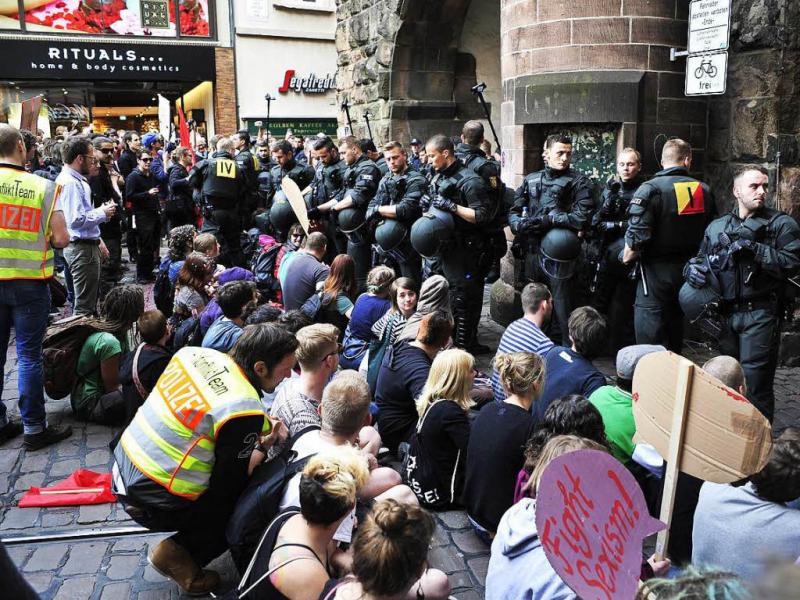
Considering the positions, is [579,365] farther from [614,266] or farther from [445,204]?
[445,204]

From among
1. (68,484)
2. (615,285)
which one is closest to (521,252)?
(615,285)

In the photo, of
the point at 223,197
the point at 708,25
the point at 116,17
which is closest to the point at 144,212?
the point at 223,197

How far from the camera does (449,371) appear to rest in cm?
398

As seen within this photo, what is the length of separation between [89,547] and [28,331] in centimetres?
169

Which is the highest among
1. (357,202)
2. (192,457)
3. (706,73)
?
(706,73)

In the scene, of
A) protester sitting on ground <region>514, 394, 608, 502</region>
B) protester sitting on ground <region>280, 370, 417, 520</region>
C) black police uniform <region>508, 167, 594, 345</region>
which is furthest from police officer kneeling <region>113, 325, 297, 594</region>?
black police uniform <region>508, 167, 594, 345</region>

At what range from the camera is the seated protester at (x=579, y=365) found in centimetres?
414

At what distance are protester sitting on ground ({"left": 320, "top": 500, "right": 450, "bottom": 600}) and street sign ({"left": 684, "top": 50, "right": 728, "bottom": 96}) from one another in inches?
199

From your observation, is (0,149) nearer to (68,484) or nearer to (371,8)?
(68,484)

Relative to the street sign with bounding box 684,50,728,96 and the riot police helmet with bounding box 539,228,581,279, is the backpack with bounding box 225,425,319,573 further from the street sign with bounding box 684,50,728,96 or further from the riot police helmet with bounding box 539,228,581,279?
the street sign with bounding box 684,50,728,96

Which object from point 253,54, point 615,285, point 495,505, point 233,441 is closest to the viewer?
point 233,441

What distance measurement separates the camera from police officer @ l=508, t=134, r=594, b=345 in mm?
6234

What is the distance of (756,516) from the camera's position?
2.70m

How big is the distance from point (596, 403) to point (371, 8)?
10.5 metres
